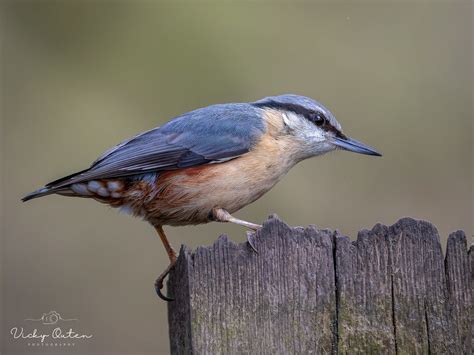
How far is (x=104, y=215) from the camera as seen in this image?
687 centimetres

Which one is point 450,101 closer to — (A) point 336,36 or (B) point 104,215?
(A) point 336,36

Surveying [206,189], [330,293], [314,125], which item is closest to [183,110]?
[314,125]

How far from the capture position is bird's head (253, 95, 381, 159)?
16.5ft

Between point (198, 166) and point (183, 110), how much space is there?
97.4 inches

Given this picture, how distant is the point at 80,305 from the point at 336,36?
3.34 meters

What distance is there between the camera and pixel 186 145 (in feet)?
15.7

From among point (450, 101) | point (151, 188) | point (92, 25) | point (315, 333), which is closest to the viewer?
point (315, 333)

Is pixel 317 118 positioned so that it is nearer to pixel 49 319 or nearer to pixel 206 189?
pixel 206 189

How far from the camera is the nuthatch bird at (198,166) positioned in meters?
4.57

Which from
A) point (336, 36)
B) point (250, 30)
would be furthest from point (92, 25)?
point (336, 36)

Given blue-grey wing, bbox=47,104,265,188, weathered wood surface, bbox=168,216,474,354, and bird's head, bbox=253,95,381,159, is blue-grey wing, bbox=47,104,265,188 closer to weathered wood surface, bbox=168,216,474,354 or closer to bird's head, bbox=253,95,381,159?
bird's head, bbox=253,95,381,159

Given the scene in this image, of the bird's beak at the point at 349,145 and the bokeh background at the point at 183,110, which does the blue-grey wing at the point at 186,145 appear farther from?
the bokeh background at the point at 183,110

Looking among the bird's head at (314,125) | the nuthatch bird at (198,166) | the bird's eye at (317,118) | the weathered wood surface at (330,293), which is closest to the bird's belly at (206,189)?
the nuthatch bird at (198,166)

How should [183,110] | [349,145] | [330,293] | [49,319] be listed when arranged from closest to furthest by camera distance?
[330,293]
[349,145]
[49,319]
[183,110]
